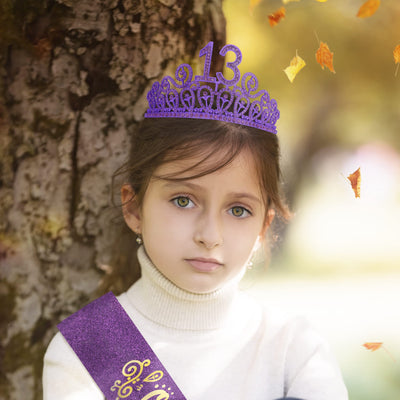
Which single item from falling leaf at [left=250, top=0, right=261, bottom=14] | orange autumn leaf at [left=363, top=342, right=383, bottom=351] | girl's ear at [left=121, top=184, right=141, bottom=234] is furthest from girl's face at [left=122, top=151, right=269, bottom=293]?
orange autumn leaf at [left=363, top=342, right=383, bottom=351]

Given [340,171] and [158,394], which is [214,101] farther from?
[340,171]

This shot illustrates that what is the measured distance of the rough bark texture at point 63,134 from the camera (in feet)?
5.62

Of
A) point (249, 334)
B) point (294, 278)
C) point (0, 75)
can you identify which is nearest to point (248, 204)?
point (249, 334)

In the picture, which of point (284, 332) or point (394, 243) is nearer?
point (284, 332)

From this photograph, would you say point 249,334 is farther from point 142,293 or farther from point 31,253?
point 31,253

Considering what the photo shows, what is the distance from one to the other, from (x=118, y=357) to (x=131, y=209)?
0.48 metres

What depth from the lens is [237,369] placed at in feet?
5.08

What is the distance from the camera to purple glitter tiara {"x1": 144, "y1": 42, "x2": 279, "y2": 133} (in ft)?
4.99

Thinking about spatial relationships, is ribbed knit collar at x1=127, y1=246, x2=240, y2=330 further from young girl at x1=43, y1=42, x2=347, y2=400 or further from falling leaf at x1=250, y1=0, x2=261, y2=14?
falling leaf at x1=250, y1=0, x2=261, y2=14

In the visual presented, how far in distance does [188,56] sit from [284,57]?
61.1 inches

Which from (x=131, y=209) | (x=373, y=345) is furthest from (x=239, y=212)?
(x=373, y=345)

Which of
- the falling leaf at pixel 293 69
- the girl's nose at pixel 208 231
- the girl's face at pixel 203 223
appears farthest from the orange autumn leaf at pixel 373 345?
the girl's nose at pixel 208 231

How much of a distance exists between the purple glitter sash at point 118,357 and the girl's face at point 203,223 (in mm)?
240

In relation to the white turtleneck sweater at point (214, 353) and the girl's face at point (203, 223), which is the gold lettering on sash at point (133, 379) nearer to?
the white turtleneck sweater at point (214, 353)
